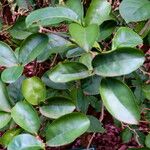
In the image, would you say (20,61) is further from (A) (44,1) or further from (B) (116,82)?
(A) (44,1)

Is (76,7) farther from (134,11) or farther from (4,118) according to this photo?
(4,118)

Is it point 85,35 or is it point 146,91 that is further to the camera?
point 146,91

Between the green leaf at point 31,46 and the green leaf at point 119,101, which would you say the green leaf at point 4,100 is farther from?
the green leaf at point 119,101

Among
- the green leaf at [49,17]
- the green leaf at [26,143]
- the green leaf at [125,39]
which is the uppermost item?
the green leaf at [49,17]

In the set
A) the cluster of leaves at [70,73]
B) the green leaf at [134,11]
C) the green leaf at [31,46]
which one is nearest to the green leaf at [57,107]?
the cluster of leaves at [70,73]

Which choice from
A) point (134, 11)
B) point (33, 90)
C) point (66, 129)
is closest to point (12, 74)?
point (33, 90)

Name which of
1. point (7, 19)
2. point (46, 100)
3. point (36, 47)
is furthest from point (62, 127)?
point (7, 19)
